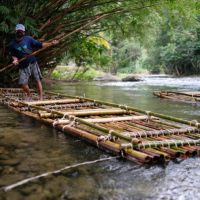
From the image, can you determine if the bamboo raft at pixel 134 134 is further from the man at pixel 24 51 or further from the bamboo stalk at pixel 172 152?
the man at pixel 24 51

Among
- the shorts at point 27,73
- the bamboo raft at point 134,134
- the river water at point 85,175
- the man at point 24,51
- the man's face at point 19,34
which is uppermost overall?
the man's face at point 19,34

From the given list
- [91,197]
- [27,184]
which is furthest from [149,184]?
[27,184]

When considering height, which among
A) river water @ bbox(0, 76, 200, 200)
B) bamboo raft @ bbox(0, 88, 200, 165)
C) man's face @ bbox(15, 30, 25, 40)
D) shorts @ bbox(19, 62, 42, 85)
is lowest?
river water @ bbox(0, 76, 200, 200)

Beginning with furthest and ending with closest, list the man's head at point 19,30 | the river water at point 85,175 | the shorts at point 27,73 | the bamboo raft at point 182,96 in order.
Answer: the bamboo raft at point 182,96 → the shorts at point 27,73 → the man's head at point 19,30 → the river water at point 85,175

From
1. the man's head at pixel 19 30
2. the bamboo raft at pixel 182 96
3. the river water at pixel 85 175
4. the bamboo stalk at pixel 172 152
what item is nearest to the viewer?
the river water at pixel 85 175

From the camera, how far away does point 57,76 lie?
58.9ft

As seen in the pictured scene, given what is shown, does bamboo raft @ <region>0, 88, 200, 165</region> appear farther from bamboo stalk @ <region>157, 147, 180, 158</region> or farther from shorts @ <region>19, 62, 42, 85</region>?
shorts @ <region>19, 62, 42, 85</region>

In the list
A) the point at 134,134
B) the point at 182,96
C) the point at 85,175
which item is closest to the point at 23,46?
the point at 134,134

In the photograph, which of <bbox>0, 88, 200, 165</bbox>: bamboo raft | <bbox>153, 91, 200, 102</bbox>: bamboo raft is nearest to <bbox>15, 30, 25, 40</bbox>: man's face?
<bbox>0, 88, 200, 165</bbox>: bamboo raft

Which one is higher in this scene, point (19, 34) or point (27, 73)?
point (19, 34)

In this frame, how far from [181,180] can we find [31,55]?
12.1ft

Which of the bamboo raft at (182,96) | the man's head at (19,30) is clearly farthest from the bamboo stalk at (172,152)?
the bamboo raft at (182,96)

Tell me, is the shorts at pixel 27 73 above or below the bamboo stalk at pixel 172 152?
above

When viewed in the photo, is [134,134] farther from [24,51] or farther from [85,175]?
[24,51]
